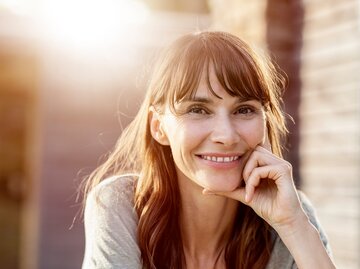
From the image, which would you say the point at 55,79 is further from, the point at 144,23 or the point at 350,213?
the point at 350,213

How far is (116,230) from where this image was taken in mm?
2191

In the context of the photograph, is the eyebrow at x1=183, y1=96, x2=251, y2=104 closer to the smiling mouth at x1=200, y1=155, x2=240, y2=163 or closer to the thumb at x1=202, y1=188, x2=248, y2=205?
the smiling mouth at x1=200, y1=155, x2=240, y2=163

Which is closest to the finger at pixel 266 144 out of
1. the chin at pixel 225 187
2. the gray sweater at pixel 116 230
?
the chin at pixel 225 187

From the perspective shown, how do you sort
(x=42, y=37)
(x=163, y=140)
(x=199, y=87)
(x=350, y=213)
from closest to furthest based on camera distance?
1. (x=199, y=87)
2. (x=163, y=140)
3. (x=350, y=213)
4. (x=42, y=37)

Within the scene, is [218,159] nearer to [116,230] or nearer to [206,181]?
[206,181]

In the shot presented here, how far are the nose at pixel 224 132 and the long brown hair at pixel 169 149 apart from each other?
3.2 inches

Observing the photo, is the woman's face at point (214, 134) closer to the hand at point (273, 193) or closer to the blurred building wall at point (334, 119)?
the hand at point (273, 193)

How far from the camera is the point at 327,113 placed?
148 inches

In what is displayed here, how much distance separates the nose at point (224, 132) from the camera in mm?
2049

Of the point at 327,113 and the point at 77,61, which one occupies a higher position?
the point at 77,61

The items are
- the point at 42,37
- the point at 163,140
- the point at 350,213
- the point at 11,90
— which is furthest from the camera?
the point at 11,90

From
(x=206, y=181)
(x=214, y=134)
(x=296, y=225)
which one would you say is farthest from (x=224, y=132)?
(x=296, y=225)

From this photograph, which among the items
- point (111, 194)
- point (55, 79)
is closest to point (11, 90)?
point (55, 79)

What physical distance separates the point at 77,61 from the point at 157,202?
3.89m
